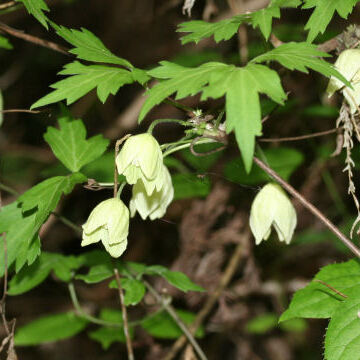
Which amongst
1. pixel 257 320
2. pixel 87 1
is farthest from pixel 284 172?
pixel 87 1

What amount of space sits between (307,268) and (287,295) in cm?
55

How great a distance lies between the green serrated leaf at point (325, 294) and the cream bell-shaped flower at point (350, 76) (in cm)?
55

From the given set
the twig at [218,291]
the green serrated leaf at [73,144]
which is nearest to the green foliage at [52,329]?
the twig at [218,291]

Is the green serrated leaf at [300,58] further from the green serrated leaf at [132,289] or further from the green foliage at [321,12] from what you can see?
the green serrated leaf at [132,289]

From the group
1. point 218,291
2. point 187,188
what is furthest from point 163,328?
point 187,188

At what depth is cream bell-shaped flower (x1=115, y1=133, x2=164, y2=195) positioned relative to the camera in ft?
5.26

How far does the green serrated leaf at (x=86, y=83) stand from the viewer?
1.67 m

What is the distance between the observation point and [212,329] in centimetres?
347

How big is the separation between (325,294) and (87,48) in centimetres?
115

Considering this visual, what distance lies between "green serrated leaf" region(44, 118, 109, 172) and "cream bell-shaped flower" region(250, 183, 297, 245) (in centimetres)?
68

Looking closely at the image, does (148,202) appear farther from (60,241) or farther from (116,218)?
(60,241)

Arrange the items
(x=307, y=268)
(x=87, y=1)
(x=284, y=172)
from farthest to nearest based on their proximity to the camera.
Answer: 1. (x=87, y=1)
2. (x=307, y=268)
3. (x=284, y=172)

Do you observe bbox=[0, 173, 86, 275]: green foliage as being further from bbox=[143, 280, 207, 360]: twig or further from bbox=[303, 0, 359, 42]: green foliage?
bbox=[303, 0, 359, 42]: green foliage

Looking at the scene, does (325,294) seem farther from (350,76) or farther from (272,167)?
(272,167)
